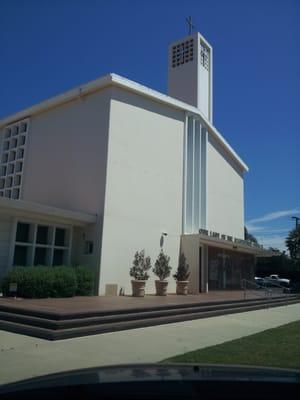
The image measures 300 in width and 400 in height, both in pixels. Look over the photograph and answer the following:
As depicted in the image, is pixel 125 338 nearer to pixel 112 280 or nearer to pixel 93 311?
pixel 93 311

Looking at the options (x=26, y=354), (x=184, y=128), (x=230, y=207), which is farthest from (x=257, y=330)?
(x=230, y=207)

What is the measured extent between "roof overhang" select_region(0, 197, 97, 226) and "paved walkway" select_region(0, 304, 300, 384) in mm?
6285

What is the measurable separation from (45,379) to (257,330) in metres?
9.98

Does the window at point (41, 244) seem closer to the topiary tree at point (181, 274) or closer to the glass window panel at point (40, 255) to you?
the glass window panel at point (40, 255)

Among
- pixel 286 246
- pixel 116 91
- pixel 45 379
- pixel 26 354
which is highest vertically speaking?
pixel 116 91

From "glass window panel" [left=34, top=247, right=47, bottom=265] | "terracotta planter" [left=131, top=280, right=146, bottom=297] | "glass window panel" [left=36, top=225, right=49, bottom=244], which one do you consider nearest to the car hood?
"glass window panel" [left=36, top=225, right=49, bottom=244]

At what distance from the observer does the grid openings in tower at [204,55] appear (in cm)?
2895

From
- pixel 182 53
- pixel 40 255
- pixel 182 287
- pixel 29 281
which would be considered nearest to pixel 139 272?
pixel 182 287

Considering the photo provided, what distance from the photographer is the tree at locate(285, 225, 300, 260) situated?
4712 cm

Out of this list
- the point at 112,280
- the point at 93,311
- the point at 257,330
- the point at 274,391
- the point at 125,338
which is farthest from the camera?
the point at 112,280

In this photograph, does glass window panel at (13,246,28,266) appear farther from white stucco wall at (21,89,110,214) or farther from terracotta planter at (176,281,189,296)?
terracotta planter at (176,281,189,296)

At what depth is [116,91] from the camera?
774 inches

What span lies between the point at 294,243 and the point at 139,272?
109ft

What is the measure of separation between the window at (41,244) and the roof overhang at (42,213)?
49 cm
